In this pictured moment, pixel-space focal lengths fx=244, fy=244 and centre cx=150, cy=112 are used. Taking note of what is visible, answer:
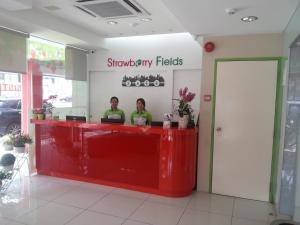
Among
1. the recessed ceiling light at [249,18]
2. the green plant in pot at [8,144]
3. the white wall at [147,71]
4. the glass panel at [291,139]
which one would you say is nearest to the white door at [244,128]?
the glass panel at [291,139]

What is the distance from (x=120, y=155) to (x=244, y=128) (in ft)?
6.70

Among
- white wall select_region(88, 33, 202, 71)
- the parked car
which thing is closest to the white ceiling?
white wall select_region(88, 33, 202, 71)

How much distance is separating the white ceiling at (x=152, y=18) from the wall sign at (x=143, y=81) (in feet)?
3.36

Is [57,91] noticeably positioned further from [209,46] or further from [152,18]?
[209,46]

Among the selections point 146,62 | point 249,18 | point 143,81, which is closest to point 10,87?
point 143,81

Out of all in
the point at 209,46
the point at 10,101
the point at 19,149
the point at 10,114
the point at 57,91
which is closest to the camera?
the point at 209,46

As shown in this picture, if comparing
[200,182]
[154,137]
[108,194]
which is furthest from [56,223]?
[200,182]

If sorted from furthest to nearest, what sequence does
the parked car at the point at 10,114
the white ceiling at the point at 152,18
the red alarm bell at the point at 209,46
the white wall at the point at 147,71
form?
1. the white wall at the point at 147,71
2. the parked car at the point at 10,114
3. the red alarm bell at the point at 209,46
4. the white ceiling at the point at 152,18

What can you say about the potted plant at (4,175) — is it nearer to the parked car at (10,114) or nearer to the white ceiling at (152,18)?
the parked car at (10,114)

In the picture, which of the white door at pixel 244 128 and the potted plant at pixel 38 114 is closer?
the white door at pixel 244 128

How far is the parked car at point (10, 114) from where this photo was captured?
15.8 feet

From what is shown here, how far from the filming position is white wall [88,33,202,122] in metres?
5.38

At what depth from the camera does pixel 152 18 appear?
4195mm

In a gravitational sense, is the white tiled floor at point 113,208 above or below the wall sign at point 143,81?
below
